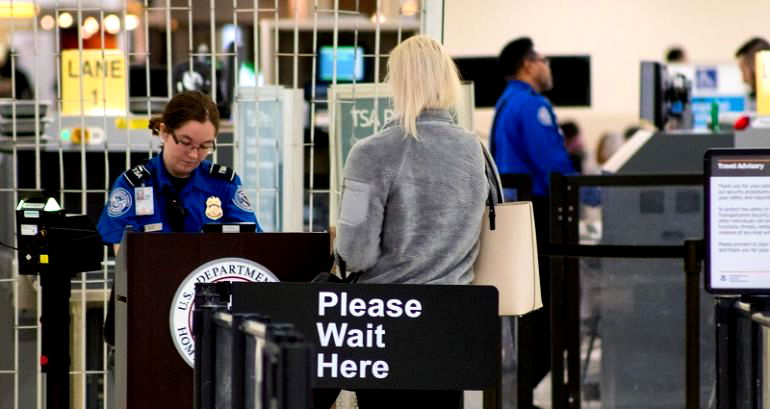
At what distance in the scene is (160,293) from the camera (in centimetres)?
345

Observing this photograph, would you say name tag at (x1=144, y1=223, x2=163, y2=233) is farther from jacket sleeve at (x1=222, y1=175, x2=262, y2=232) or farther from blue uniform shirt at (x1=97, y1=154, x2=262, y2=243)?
jacket sleeve at (x1=222, y1=175, x2=262, y2=232)

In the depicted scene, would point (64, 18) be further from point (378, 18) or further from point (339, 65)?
point (339, 65)

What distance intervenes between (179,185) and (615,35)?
36.2ft

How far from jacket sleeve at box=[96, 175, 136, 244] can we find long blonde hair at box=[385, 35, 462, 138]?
0.76m

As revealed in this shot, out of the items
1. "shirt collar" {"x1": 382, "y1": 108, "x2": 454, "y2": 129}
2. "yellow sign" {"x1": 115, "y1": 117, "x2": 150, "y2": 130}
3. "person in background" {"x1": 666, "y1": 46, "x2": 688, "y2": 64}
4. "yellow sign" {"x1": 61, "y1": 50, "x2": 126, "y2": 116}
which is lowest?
"shirt collar" {"x1": 382, "y1": 108, "x2": 454, "y2": 129}

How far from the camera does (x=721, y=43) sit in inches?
555

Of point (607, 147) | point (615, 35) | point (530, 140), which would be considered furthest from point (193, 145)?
point (615, 35)

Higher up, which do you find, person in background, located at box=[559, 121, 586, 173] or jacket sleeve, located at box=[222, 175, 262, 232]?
person in background, located at box=[559, 121, 586, 173]

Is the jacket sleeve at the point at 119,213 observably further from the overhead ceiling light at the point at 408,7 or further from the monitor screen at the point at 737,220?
the monitor screen at the point at 737,220

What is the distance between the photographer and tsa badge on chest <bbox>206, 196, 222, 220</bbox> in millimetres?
3724

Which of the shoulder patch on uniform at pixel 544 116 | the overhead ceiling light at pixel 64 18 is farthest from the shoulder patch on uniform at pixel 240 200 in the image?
the shoulder patch on uniform at pixel 544 116

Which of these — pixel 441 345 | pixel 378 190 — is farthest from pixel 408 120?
pixel 441 345

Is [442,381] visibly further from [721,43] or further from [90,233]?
[721,43]

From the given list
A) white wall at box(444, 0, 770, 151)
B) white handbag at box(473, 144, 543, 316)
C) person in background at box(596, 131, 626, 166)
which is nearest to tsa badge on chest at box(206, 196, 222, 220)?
white handbag at box(473, 144, 543, 316)
